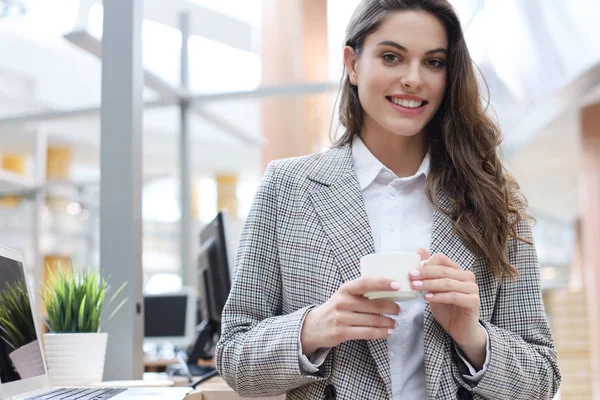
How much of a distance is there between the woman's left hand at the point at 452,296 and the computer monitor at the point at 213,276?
103cm

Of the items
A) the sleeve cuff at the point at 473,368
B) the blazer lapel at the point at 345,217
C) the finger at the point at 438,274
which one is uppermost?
the blazer lapel at the point at 345,217

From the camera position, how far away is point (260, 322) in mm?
1268

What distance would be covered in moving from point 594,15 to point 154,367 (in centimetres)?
394

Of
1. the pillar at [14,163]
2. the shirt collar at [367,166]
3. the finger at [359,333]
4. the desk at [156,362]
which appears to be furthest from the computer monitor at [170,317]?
the pillar at [14,163]

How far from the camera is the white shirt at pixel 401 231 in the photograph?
48.3 inches

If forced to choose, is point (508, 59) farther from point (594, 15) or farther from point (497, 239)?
point (497, 239)

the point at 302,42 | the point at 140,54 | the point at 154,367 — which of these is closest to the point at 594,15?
the point at 302,42

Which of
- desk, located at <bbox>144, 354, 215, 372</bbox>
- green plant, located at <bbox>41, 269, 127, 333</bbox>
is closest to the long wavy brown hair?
green plant, located at <bbox>41, 269, 127, 333</bbox>

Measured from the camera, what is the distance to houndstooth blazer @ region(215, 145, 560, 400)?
120 centimetres

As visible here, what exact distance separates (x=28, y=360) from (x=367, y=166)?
736mm

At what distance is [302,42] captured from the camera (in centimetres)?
430

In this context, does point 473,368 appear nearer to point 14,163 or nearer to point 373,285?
point 373,285

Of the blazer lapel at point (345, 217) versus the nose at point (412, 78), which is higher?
the nose at point (412, 78)

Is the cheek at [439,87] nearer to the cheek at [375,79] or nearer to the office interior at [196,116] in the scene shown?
the cheek at [375,79]
